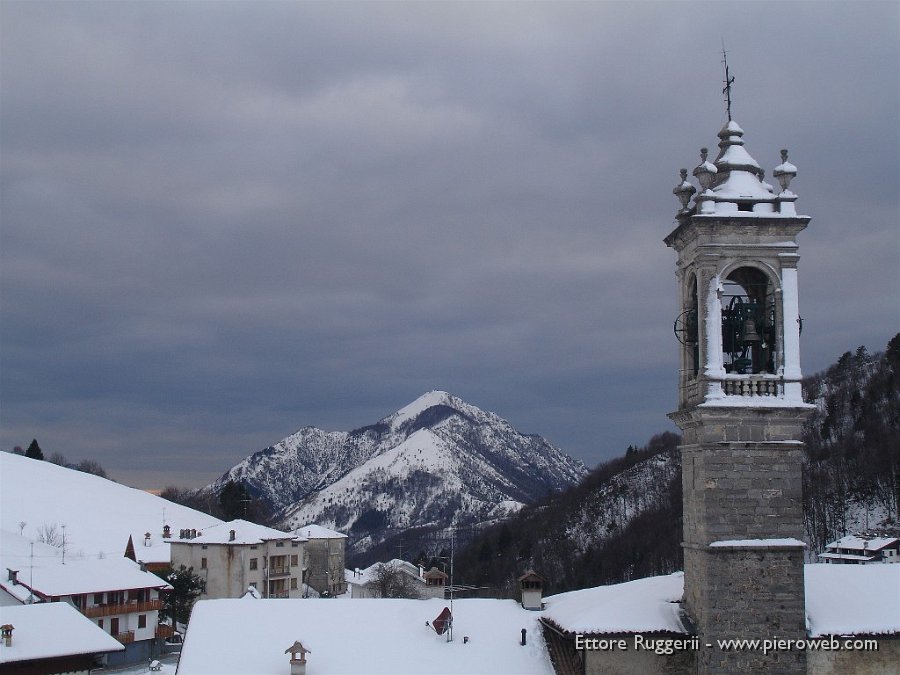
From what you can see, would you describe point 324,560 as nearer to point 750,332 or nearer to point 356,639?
point 356,639

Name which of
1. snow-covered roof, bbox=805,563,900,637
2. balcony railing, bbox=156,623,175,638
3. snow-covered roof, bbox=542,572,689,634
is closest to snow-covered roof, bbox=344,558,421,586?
balcony railing, bbox=156,623,175,638

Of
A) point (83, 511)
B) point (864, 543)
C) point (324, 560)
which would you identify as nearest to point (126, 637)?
point (324, 560)

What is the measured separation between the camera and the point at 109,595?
5988 centimetres

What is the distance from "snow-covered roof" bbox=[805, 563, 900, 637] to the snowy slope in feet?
271

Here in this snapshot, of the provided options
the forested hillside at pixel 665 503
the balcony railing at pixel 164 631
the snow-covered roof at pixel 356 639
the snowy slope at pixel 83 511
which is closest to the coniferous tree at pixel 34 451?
the snowy slope at pixel 83 511

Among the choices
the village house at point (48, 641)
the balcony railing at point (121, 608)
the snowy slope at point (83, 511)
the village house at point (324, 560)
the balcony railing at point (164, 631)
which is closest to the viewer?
the village house at point (48, 641)

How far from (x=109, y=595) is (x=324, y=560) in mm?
44852

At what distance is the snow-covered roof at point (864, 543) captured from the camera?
3142 inches

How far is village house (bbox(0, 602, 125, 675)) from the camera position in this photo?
4188 cm

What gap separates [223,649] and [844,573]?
17.3m

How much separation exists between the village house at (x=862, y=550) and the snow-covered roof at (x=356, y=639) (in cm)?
6047

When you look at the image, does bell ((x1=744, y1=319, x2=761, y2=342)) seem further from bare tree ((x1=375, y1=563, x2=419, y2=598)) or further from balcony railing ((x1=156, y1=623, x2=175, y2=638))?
bare tree ((x1=375, y1=563, x2=419, y2=598))

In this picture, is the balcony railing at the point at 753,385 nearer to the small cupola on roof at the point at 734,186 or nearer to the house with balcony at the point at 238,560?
the small cupola on roof at the point at 734,186

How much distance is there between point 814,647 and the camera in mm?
23375
